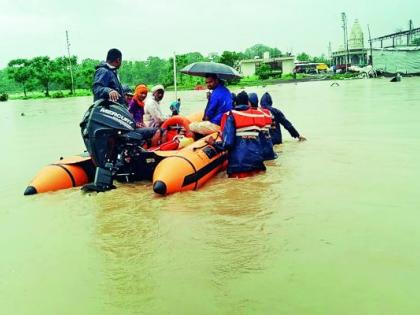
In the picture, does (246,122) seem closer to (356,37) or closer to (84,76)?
(84,76)

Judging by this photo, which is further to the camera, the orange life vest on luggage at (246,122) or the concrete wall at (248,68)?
the concrete wall at (248,68)

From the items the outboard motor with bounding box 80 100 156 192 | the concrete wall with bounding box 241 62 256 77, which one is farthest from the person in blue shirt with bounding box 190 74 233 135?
the concrete wall with bounding box 241 62 256 77

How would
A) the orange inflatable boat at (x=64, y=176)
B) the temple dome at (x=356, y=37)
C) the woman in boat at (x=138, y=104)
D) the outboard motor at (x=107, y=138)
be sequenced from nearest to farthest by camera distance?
the outboard motor at (x=107, y=138)
the orange inflatable boat at (x=64, y=176)
the woman in boat at (x=138, y=104)
the temple dome at (x=356, y=37)

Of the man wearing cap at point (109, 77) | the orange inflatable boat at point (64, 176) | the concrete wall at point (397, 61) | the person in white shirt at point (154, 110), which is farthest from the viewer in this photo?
the concrete wall at point (397, 61)

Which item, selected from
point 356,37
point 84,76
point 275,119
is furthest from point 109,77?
point 356,37

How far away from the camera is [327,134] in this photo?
11.6 m

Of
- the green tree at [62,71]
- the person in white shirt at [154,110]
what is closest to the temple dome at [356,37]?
the green tree at [62,71]

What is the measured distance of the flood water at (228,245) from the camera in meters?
3.38

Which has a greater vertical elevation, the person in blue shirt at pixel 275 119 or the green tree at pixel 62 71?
the green tree at pixel 62 71

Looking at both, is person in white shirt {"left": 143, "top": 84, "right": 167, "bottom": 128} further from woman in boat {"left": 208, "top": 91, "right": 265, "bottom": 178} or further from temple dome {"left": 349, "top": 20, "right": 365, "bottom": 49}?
temple dome {"left": 349, "top": 20, "right": 365, "bottom": 49}

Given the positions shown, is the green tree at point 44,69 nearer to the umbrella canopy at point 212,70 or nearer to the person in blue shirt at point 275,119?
the person in blue shirt at point 275,119

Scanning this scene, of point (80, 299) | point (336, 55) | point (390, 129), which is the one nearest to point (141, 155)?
point (80, 299)

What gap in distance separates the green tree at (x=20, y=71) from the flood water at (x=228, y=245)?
5286 cm

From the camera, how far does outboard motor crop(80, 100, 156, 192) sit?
19.4 ft
